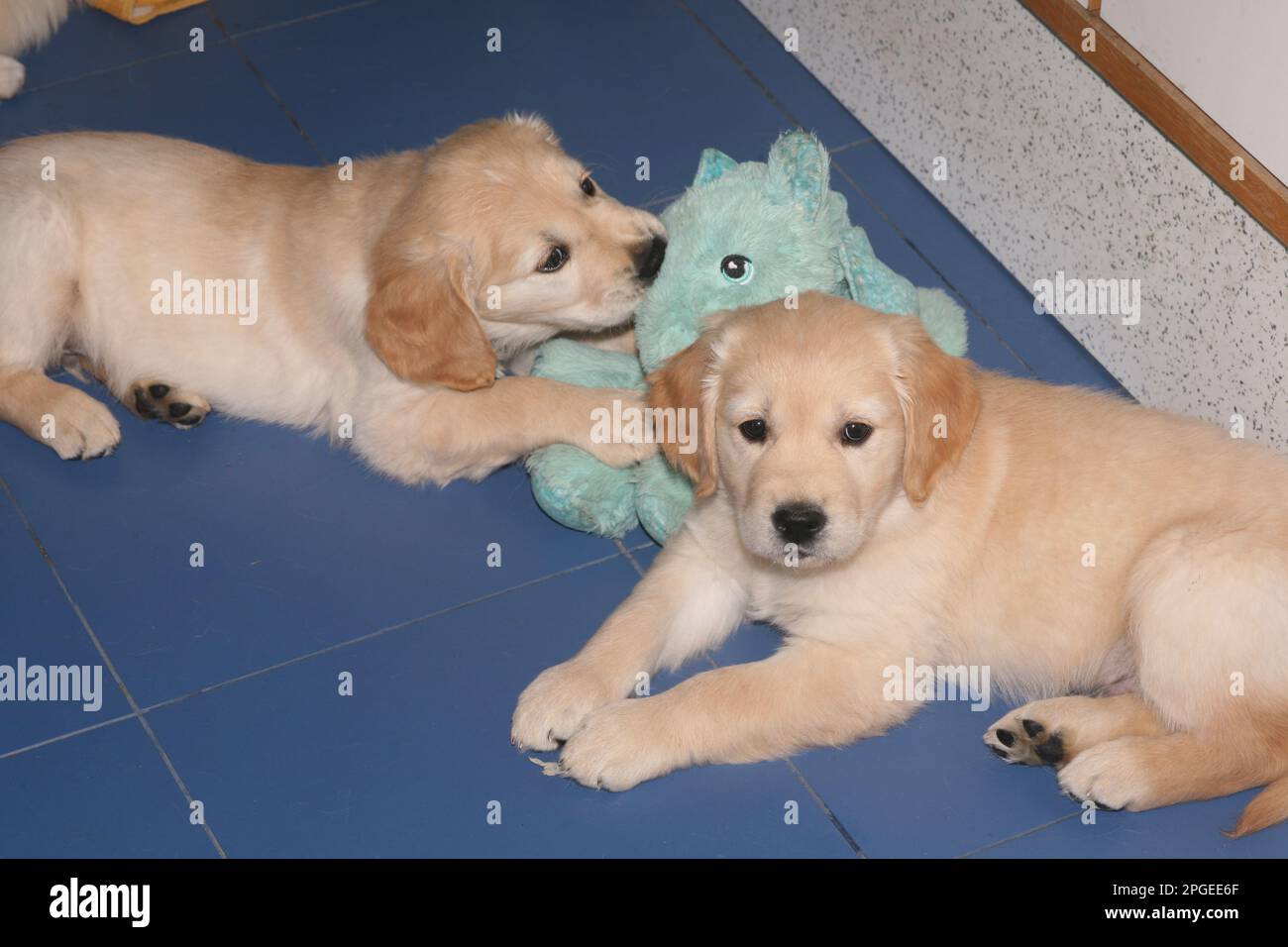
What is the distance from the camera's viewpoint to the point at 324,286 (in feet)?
12.5

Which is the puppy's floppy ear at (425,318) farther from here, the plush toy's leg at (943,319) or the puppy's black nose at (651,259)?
the plush toy's leg at (943,319)

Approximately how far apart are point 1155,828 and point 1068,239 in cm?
163

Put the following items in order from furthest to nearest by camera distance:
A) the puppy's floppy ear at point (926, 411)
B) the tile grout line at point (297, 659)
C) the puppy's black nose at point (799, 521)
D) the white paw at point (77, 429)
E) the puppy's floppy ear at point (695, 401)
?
the white paw at point (77, 429), the tile grout line at point (297, 659), the puppy's floppy ear at point (695, 401), the puppy's floppy ear at point (926, 411), the puppy's black nose at point (799, 521)

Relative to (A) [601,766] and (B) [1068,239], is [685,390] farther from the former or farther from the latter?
(B) [1068,239]

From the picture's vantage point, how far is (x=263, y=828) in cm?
322

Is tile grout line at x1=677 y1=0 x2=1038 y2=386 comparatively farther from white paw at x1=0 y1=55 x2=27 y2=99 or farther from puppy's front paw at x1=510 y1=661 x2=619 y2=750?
white paw at x1=0 y1=55 x2=27 y2=99

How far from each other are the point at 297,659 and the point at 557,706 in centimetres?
64

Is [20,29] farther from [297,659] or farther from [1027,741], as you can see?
[1027,741]

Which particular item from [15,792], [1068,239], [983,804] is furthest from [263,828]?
[1068,239]

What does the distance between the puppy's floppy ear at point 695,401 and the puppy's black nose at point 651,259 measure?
0.43 metres

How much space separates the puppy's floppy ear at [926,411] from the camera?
120 inches

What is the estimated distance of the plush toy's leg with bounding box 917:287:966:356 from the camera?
3895 millimetres

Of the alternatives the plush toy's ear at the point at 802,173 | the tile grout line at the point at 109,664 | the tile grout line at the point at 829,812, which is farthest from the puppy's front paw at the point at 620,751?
the plush toy's ear at the point at 802,173

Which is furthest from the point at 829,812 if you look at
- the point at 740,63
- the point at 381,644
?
the point at 740,63
